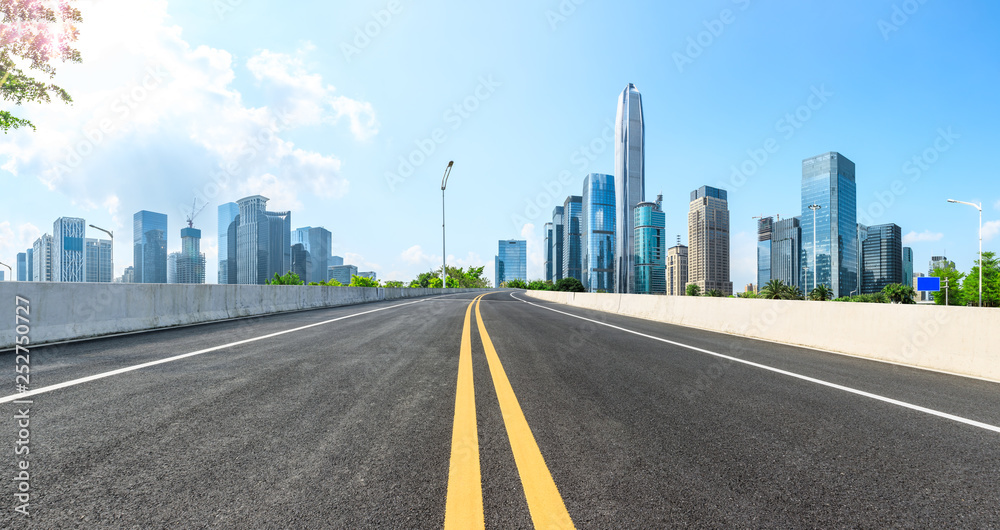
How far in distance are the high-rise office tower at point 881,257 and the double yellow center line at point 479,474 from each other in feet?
811

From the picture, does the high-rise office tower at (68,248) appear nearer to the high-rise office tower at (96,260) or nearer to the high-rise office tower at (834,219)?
the high-rise office tower at (96,260)

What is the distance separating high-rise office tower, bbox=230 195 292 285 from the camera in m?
120

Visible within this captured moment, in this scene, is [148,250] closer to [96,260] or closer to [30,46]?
[96,260]

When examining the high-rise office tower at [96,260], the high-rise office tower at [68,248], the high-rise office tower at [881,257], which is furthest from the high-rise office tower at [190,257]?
the high-rise office tower at [881,257]

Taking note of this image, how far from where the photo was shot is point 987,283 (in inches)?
2852

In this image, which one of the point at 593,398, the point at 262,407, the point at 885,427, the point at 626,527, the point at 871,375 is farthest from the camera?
the point at 871,375

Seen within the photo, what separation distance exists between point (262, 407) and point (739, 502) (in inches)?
141

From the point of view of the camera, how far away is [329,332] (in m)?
8.69

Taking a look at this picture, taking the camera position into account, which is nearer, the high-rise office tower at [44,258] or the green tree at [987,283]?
the high-rise office tower at [44,258]

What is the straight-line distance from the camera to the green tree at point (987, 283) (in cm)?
7138

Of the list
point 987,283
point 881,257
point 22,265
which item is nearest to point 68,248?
point 22,265

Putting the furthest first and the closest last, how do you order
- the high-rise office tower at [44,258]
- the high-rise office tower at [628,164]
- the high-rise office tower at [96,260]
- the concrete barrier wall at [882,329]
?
the high-rise office tower at [628,164], the high-rise office tower at [96,260], the high-rise office tower at [44,258], the concrete barrier wall at [882,329]

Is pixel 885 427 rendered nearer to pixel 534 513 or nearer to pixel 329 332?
pixel 534 513

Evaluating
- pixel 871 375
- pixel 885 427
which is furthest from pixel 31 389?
pixel 871 375
